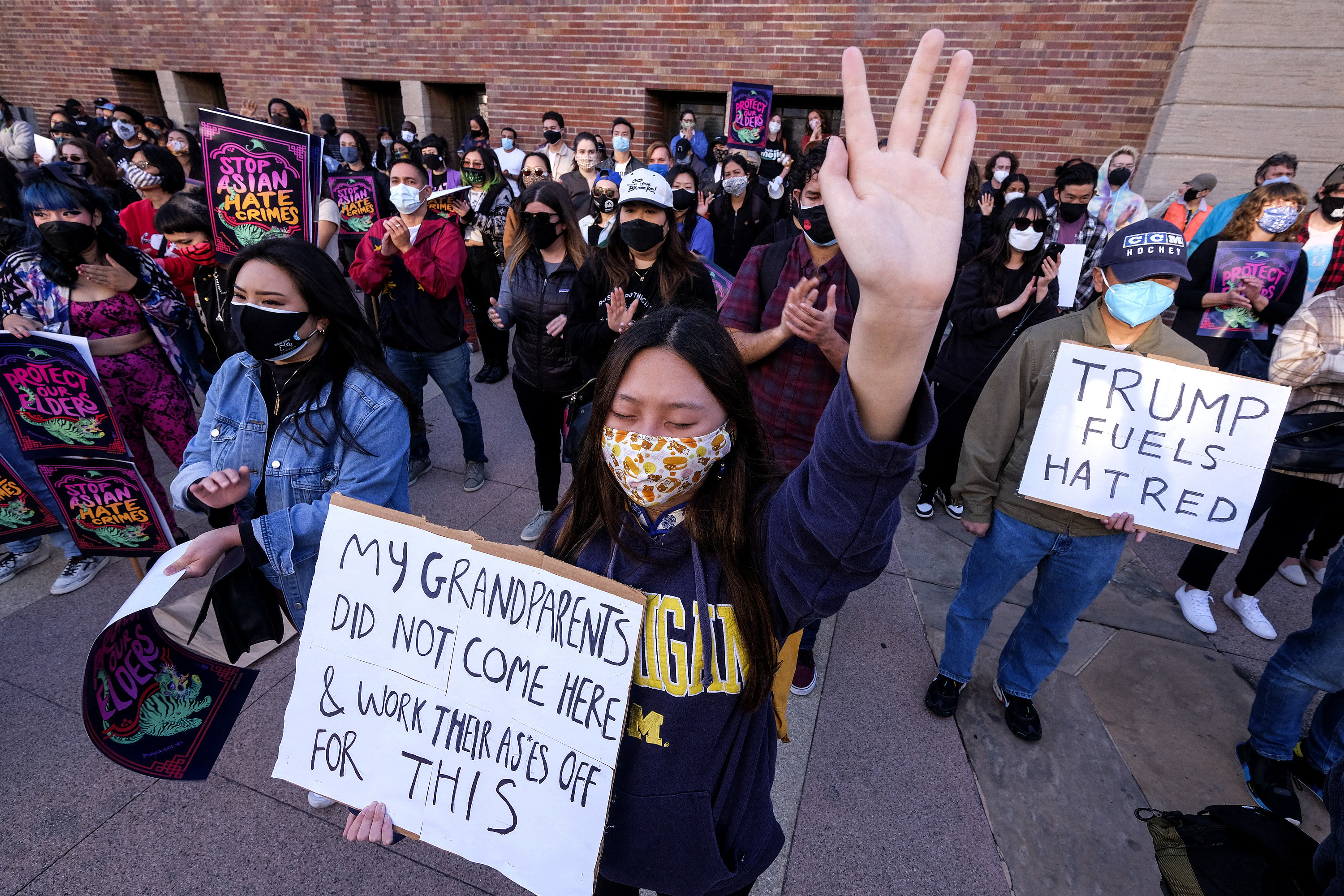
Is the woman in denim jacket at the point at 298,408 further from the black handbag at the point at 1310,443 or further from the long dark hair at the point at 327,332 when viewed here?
the black handbag at the point at 1310,443

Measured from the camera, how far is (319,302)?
2.04 meters

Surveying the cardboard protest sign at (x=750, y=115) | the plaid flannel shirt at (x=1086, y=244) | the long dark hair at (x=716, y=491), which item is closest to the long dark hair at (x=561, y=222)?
the long dark hair at (x=716, y=491)

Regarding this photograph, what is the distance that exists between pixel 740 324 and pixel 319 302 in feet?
5.40

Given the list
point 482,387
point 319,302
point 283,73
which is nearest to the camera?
point 319,302

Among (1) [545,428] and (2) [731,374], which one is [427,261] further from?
(2) [731,374]

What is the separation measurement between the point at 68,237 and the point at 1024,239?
16.4 feet

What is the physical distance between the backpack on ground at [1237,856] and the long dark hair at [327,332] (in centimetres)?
239

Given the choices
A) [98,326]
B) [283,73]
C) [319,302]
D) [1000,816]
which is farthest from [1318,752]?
[283,73]

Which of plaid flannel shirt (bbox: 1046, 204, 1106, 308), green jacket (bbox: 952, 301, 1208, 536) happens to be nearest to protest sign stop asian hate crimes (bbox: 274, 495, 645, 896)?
green jacket (bbox: 952, 301, 1208, 536)

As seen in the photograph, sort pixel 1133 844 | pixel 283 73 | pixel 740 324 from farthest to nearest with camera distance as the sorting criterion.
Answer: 1. pixel 283 73
2. pixel 740 324
3. pixel 1133 844

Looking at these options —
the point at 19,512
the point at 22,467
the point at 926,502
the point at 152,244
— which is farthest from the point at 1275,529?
the point at 152,244

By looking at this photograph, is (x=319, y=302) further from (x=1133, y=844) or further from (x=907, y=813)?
(x=1133, y=844)

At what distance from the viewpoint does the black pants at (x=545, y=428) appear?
3.77 metres

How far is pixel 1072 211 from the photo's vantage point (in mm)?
5191
